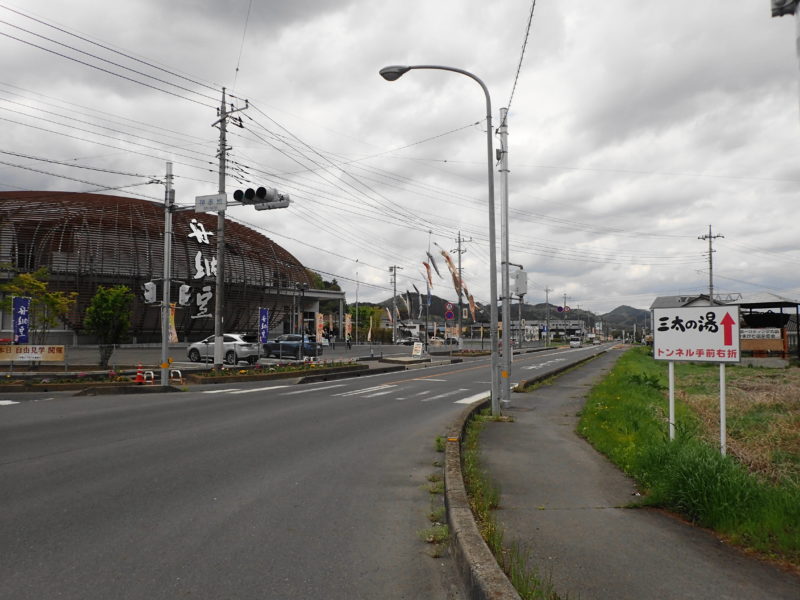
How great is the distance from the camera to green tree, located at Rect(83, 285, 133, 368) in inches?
974

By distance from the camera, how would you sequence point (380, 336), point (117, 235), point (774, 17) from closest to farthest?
point (774, 17), point (117, 235), point (380, 336)

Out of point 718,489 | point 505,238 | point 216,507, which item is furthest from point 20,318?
point 718,489

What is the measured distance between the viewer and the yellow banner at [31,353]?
21.5m

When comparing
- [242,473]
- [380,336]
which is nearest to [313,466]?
[242,473]

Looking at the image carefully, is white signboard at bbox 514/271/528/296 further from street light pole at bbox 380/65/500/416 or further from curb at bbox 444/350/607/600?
curb at bbox 444/350/607/600

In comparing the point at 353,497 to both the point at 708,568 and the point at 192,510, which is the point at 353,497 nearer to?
the point at 192,510

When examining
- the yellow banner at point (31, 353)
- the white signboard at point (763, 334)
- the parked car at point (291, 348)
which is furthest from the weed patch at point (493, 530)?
the white signboard at point (763, 334)

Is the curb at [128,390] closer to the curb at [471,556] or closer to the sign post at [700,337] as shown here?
the curb at [471,556]

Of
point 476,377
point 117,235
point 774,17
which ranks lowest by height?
point 476,377

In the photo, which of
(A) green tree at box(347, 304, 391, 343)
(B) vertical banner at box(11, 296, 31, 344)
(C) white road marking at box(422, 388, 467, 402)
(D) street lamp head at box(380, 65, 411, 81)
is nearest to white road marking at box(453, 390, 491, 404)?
(C) white road marking at box(422, 388, 467, 402)

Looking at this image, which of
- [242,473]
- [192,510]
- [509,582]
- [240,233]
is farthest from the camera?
[240,233]

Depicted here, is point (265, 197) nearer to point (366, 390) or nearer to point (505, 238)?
point (505, 238)

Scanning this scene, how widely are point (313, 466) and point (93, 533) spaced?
9.89 feet

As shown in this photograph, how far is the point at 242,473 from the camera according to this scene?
22.1ft
